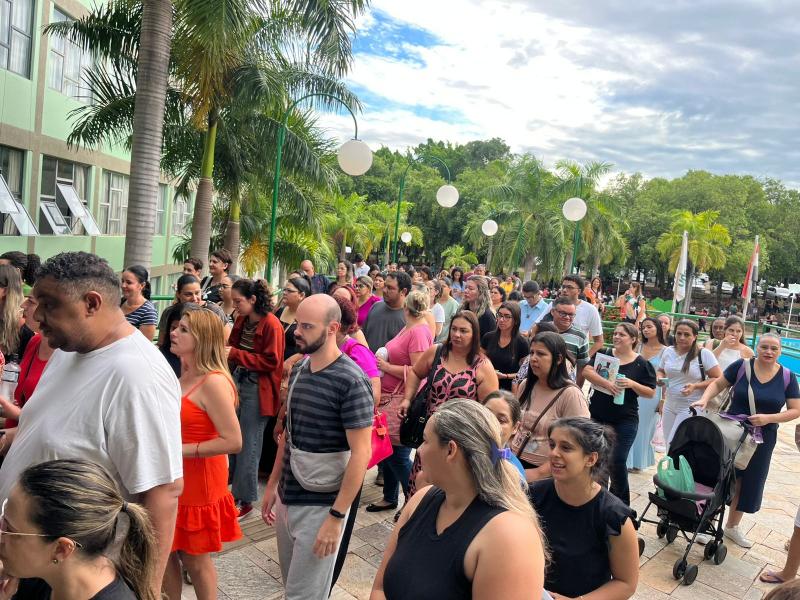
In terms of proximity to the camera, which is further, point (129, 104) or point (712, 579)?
point (129, 104)

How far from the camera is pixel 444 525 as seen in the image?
2.06m

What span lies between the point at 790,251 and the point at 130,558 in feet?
197

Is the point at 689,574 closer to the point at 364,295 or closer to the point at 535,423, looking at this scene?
the point at 535,423

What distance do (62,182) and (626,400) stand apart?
17.9 meters

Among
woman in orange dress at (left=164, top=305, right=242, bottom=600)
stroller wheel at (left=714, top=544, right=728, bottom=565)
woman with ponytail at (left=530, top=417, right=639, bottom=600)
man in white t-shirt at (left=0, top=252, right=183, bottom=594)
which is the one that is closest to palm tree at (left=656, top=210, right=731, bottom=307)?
stroller wheel at (left=714, top=544, right=728, bottom=565)

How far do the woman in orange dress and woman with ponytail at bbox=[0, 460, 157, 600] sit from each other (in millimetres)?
1427

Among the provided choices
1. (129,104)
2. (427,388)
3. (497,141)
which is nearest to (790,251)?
(497,141)

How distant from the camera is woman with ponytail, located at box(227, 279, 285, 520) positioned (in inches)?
199

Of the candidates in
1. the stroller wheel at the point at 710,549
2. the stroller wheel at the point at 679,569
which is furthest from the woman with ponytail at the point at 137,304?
the stroller wheel at the point at 710,549

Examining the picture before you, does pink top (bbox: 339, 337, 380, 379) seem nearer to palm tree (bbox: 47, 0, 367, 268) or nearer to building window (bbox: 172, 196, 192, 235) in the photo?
palm tree (bbox: 47, 0, 367, 268)

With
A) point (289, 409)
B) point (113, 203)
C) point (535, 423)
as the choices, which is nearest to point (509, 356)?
point (535, 423)

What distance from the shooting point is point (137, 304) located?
5277 mm

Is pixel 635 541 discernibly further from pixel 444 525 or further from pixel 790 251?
pixel 790 251

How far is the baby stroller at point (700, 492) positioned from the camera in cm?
498
